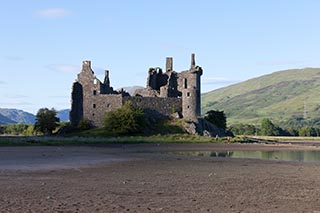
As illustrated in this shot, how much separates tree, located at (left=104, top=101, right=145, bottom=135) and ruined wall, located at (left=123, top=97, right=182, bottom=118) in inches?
230

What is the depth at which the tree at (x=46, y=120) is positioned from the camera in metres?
80.9

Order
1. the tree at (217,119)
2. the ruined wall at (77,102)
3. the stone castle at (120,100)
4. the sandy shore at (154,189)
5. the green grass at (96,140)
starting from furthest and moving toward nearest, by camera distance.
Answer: the tree at (217,119)
the ruined wall at (77,102)
the stone castle at (120,100)
the green grass at (96,140)
the sandy shore at (154,189)

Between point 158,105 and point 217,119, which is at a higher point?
point 158,105

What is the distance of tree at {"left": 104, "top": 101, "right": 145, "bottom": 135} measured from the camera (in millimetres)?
73750

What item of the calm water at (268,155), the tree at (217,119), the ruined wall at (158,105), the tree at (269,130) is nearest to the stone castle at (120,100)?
the ruined wall at (158,105)

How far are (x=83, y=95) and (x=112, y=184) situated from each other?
59.8 meters

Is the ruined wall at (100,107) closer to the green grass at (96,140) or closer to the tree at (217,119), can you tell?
the green grass at (96,140)

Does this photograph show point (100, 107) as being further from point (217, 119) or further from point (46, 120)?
point (217, 119)

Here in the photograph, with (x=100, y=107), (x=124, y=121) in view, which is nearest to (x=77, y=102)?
(x=100, y=107)

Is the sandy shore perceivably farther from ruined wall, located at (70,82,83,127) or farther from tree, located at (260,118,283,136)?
tree, located at (260,118,283,136)

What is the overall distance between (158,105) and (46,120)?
53.8 feet

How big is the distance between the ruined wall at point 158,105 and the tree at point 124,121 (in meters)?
5.85

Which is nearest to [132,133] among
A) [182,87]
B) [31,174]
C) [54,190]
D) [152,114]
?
[152,114]

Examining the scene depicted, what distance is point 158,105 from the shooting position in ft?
268
